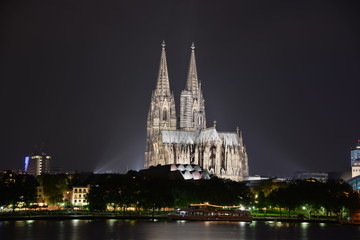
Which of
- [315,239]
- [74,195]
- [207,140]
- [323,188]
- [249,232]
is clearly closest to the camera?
[315,239]

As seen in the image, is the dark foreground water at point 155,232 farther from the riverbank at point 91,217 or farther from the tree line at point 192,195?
the tree line at point 192,195

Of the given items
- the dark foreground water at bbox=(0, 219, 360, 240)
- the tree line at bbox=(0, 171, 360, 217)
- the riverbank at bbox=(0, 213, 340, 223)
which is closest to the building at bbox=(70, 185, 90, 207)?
the tree line at bbox=(0, 171, 360, 217)

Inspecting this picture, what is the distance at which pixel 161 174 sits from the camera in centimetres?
18812

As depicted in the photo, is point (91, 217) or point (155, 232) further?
point (91, 217)

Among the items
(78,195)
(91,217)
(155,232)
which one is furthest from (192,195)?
(155,232)

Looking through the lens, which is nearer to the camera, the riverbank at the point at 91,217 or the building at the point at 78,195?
the riverbank at the point at 91,217

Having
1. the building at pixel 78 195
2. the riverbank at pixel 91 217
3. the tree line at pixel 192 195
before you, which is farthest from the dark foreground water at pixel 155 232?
the building at pixel 78 195

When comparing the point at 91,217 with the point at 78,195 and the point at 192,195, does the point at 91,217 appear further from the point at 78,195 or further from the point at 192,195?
the point at 78,195

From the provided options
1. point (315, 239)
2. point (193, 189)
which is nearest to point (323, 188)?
point (193, 189)

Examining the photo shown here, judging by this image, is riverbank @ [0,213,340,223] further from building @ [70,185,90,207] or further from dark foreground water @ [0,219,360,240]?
building @ [70,185,90,207]

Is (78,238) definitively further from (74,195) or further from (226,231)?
(74,195)

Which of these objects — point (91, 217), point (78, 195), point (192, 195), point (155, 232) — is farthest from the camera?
point (78, 195)

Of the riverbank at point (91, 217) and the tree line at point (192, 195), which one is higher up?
the tree line at point (192, 195)

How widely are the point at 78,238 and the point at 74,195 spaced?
99117mm
